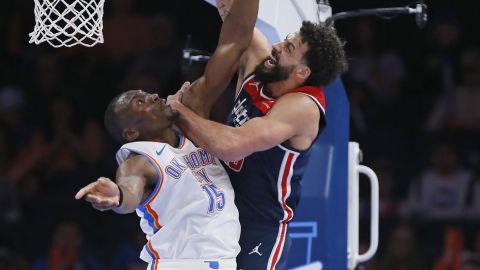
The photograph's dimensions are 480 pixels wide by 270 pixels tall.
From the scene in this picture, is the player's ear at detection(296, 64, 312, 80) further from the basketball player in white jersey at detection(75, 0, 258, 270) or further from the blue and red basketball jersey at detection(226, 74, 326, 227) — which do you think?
the basketball player in white jersey at detection(75, 0, 258, 270)

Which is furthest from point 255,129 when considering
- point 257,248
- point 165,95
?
point 165,95

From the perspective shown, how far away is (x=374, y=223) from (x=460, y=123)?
4.14m

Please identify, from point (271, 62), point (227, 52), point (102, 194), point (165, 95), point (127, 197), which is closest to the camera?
point (102, 194)

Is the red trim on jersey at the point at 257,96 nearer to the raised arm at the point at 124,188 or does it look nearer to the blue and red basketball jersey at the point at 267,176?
the blue and red basketball jersey at the point at 267,176

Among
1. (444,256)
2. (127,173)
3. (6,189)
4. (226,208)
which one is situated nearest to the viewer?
(127,173)

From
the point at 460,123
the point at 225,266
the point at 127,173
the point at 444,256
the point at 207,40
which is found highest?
the point at 127,173

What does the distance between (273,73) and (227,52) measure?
27 cm

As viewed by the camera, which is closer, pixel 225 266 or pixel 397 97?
pixel 225 266

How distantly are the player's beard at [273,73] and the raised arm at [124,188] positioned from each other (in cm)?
82

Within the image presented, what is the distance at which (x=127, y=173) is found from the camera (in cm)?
438

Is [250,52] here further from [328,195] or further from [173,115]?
[328,195]

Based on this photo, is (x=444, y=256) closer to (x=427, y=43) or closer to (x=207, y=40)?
(x=427, y=43)

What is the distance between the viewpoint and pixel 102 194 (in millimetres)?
3961

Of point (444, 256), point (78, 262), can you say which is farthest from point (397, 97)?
point (78, 262)
